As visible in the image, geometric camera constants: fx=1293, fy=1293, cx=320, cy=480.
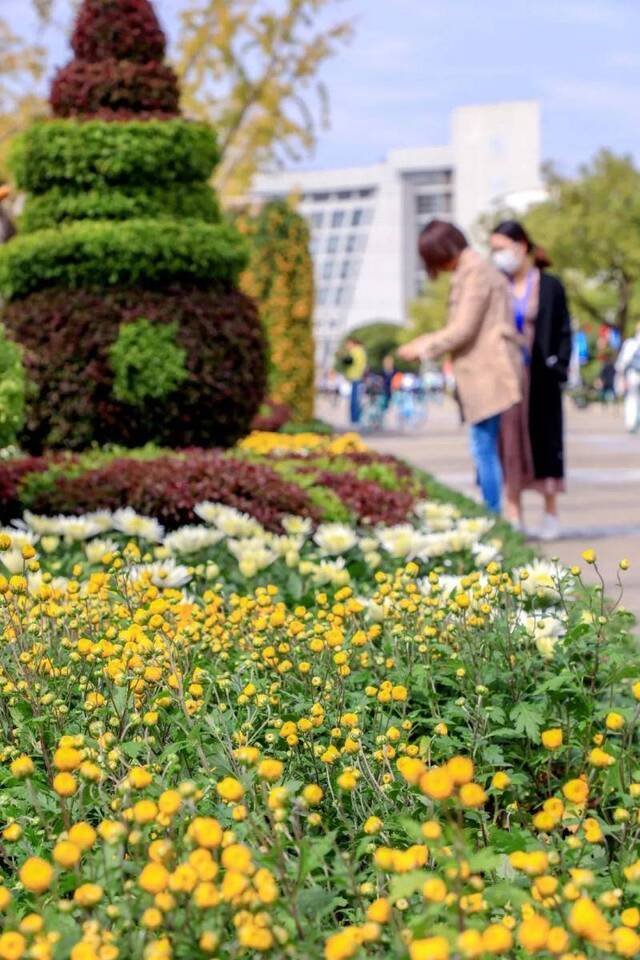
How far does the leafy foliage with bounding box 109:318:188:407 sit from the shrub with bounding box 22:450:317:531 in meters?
1.29

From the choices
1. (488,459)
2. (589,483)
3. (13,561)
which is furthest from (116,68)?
(589,483)

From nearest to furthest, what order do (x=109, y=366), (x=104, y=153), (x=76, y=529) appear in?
(x=76, y=529), (x=109, y=366), (x=104, y=153)

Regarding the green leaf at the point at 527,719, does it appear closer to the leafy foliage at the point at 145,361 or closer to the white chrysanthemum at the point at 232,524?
the white chrysanthemum at the point at 232,524

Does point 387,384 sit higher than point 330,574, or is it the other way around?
point 330,574

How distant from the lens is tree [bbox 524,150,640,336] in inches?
1780

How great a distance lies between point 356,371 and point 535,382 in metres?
16.6

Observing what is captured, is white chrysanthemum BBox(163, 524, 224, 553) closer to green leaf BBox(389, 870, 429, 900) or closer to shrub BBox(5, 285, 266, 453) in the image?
shrub BBox(5, 285, 266, 453)

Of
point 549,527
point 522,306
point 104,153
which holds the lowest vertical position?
point 549,527

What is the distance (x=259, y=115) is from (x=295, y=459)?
52.7 ft

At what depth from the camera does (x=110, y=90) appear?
26.9 ft

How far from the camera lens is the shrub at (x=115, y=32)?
831 centimetres

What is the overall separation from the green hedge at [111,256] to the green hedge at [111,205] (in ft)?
0.35

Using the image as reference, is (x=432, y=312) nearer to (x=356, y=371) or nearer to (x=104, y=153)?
(x=356, y=371)

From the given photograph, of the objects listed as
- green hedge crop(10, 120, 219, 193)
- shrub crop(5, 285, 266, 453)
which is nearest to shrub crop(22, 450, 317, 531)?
shrub crop(5, 285, 266, 453)
